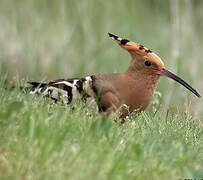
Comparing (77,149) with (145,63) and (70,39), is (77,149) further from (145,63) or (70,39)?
(70,39)

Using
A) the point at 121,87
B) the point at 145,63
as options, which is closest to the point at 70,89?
the point at 121,87

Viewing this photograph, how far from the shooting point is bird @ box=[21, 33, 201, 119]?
2855 mm

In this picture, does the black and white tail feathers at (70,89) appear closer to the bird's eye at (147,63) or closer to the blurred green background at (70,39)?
the bird's eye at (147,63)

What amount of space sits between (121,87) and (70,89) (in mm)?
328

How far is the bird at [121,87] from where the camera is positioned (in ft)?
9.37

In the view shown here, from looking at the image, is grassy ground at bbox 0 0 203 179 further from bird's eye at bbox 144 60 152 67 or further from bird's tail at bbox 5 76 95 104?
bird's eye at bbox 144 60 152 67

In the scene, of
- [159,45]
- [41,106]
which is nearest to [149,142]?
[41,106]

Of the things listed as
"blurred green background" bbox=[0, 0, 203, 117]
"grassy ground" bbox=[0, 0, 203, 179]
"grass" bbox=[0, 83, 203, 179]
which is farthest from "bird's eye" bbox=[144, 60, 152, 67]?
"blurred green background" bbox=[0, 0, 203, 117]

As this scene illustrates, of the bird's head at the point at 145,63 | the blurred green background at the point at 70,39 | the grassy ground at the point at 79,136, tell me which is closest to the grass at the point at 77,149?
the grassy ground at the point at 79,136

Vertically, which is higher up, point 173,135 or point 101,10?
point 101,10

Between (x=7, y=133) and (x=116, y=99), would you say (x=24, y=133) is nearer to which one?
(x=7, y=133)

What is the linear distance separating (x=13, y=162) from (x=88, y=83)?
1.28m

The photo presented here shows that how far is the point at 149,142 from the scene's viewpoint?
6.94 ft

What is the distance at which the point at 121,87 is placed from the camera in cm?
290
